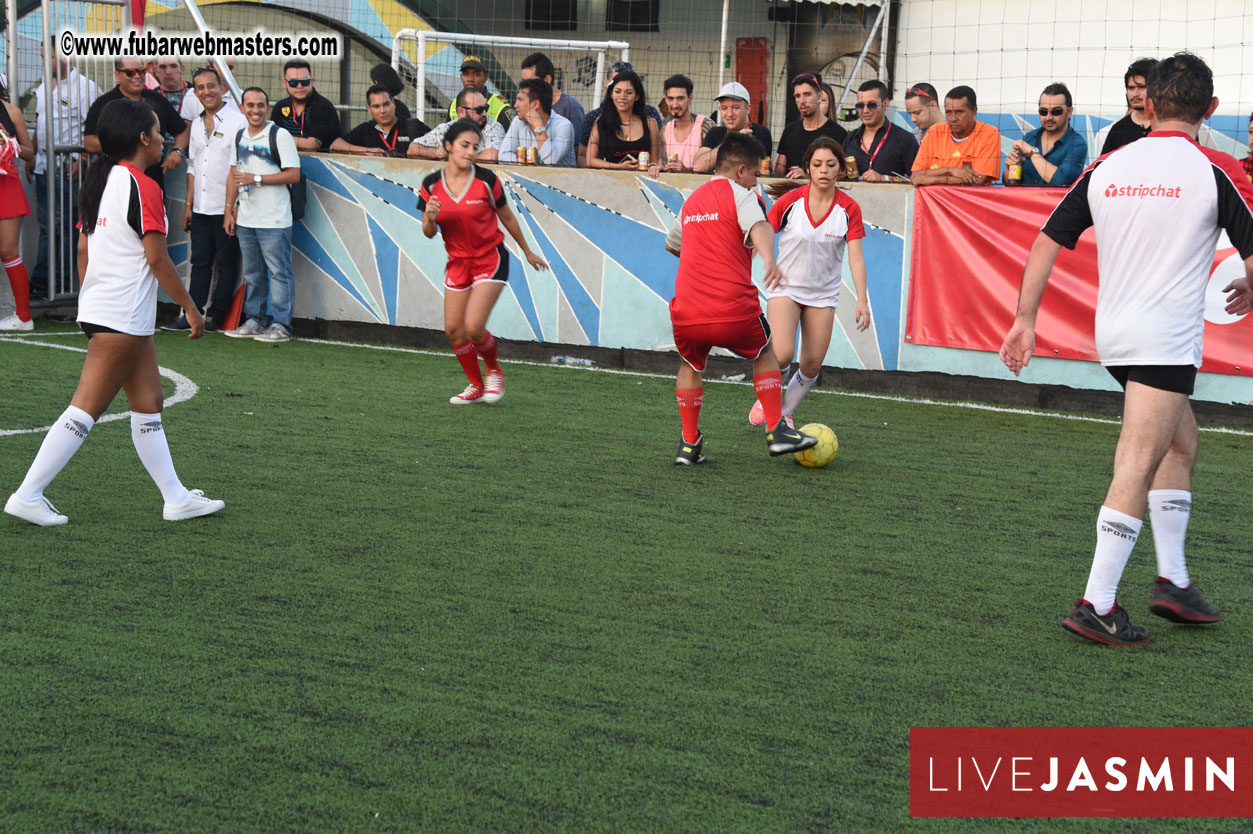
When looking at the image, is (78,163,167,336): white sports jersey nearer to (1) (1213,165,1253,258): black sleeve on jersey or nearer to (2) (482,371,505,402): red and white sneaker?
(2) (482,371,505,402): red and white sneaker

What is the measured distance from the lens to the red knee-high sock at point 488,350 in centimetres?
941

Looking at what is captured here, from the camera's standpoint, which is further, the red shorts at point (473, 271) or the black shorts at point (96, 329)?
the red shorts at point (473, 271)

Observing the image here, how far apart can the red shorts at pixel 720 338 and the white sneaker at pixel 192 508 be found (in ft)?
8.91

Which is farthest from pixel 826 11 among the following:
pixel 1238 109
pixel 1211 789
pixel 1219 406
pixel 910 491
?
pixel 1211 789

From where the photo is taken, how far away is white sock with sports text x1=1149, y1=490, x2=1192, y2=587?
4.80 metres

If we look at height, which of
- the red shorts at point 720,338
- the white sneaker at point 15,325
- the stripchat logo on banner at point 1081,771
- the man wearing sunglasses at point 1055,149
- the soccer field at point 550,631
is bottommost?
the stripchat logo on banner at point 1081,771

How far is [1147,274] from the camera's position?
177 inches

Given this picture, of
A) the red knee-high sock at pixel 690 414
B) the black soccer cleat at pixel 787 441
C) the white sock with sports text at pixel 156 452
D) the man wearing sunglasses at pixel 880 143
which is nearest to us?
the white sock with sports text at pixel 156 452

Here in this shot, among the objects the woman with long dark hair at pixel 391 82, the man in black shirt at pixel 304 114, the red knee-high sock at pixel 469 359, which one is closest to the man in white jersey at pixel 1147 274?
the red knee-high sock at pixel 469 359

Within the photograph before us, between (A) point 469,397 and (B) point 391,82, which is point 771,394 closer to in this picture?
(A) point 469,397

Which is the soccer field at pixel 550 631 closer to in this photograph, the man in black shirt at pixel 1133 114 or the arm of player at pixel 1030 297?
the arm of player at pixel 1030 297

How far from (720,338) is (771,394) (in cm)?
53

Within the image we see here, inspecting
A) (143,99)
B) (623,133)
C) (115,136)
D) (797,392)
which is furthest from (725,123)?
(115,136)

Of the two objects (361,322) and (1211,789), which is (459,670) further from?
(361,322)
